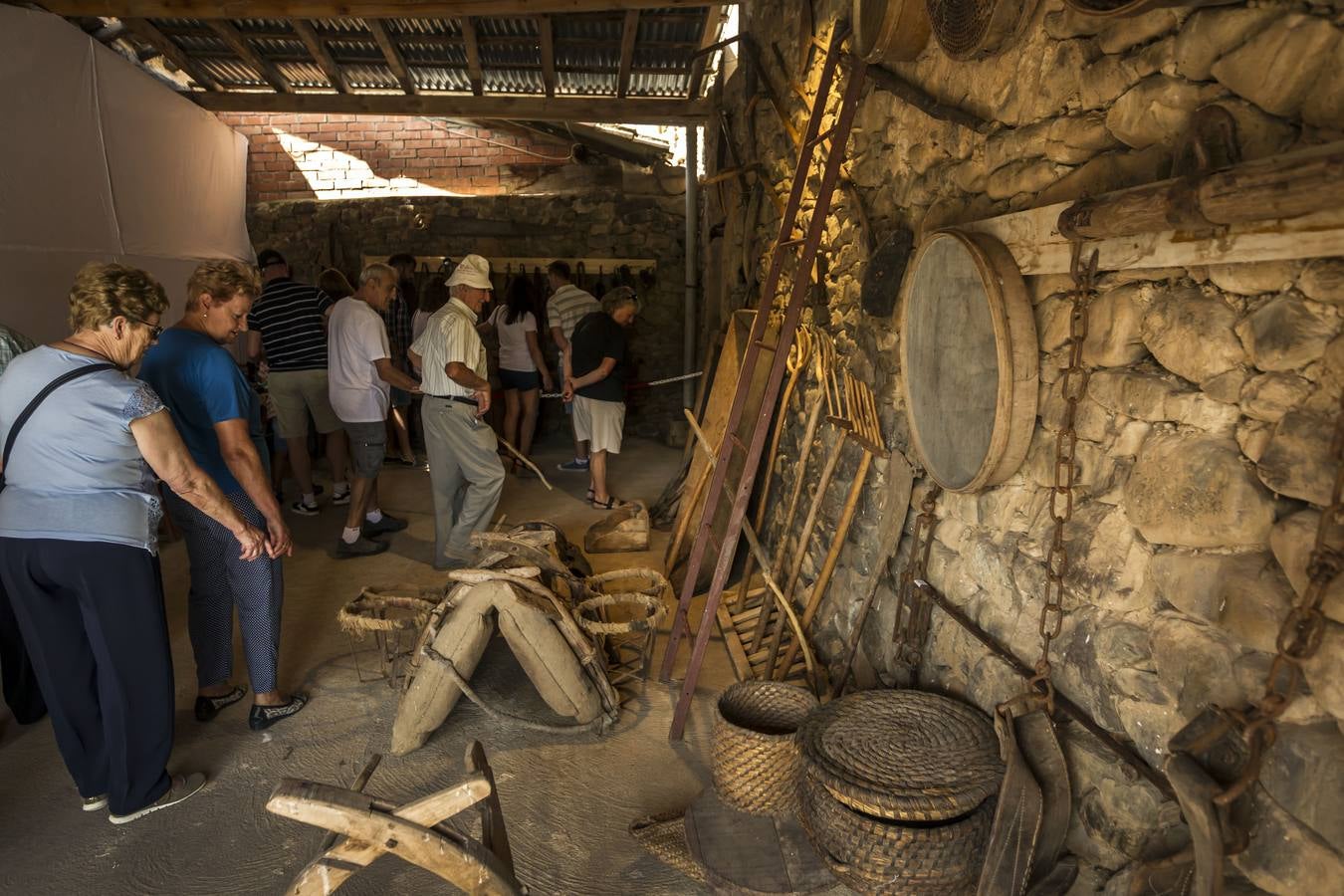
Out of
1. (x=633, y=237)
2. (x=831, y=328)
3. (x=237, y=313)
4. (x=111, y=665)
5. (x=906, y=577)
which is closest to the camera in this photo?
(x=111, y=665)

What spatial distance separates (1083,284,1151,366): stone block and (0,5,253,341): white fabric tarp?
17.6 feet

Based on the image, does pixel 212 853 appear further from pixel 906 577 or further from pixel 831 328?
pixel 831 328

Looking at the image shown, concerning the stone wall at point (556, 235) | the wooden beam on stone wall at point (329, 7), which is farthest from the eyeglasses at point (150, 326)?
the stone wall at point (556, 235)

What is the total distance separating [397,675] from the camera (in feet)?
11.6

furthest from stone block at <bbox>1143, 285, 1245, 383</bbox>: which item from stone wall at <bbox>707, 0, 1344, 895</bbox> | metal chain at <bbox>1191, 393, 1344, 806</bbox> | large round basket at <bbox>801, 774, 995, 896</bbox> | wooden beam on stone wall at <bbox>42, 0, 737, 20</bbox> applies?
wooden beam on stone wall at <bbox>42, 0, 737, 20</bbox>

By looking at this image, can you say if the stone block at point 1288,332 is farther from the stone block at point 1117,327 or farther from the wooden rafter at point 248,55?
the wooden rafter at point 248,55

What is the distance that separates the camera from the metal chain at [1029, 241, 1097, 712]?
70.6 inches

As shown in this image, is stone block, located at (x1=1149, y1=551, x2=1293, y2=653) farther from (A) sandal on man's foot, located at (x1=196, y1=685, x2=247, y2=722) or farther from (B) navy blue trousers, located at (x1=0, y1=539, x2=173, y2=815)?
(A) sandal on man's foot, located at (x1=196, y1=685, x2=247, y2=722)

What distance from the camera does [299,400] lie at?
559 centimetres

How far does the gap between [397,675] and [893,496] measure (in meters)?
2.33

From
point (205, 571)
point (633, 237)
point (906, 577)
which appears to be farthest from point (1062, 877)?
point (633, 237)

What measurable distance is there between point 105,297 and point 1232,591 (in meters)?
3.09

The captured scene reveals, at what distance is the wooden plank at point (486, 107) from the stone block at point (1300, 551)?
6.26 metres

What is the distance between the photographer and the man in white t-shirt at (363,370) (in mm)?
4867
